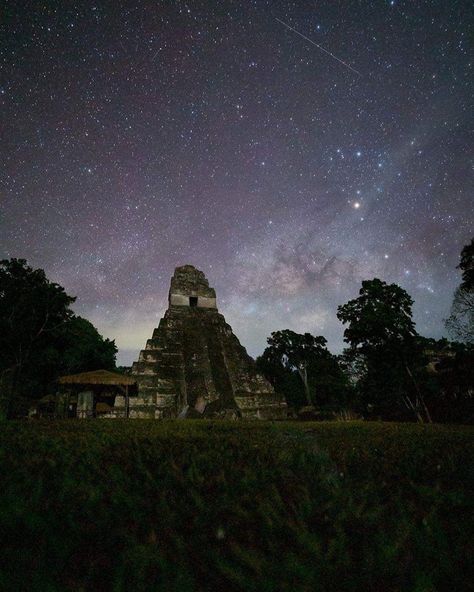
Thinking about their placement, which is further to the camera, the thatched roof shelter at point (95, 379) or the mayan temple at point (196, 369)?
the mayan temple at point (196, 369)

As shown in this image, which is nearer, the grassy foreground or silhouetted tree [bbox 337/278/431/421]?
the grassy foreground

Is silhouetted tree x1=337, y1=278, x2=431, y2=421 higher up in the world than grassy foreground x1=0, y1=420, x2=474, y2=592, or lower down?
higher up

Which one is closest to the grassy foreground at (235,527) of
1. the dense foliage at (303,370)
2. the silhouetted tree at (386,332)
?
the silhouetted tree at (386,332)

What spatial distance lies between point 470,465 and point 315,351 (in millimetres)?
37778

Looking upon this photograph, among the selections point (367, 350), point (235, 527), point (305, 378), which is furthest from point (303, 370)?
point (235, 527)

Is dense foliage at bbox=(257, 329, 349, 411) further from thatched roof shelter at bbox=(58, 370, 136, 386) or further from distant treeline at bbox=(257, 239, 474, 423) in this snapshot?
thatched roof shelter at bbox=(58, 370, 136, 386)

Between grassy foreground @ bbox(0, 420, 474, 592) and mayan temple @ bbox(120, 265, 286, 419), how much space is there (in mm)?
10593

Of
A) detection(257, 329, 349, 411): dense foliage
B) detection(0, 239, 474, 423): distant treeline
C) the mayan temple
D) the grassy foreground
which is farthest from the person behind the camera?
detection(257, 329, 349, 411): dense foliage

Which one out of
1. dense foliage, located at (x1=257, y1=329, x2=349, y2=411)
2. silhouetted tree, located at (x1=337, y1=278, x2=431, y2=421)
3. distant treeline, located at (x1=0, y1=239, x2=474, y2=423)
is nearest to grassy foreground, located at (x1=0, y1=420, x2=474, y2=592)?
distant treeline, located at (x1=0, y1=239, x2=474, y2=423)

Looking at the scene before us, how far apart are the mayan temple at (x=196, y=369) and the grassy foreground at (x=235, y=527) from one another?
10.6 m

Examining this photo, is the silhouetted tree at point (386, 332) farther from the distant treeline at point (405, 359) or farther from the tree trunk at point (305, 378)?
the tree trunk at point (305, 378)

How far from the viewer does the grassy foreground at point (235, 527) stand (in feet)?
3.07

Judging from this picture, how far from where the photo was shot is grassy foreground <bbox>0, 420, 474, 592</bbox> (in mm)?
937

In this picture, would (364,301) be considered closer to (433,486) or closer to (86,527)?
(433,486)
